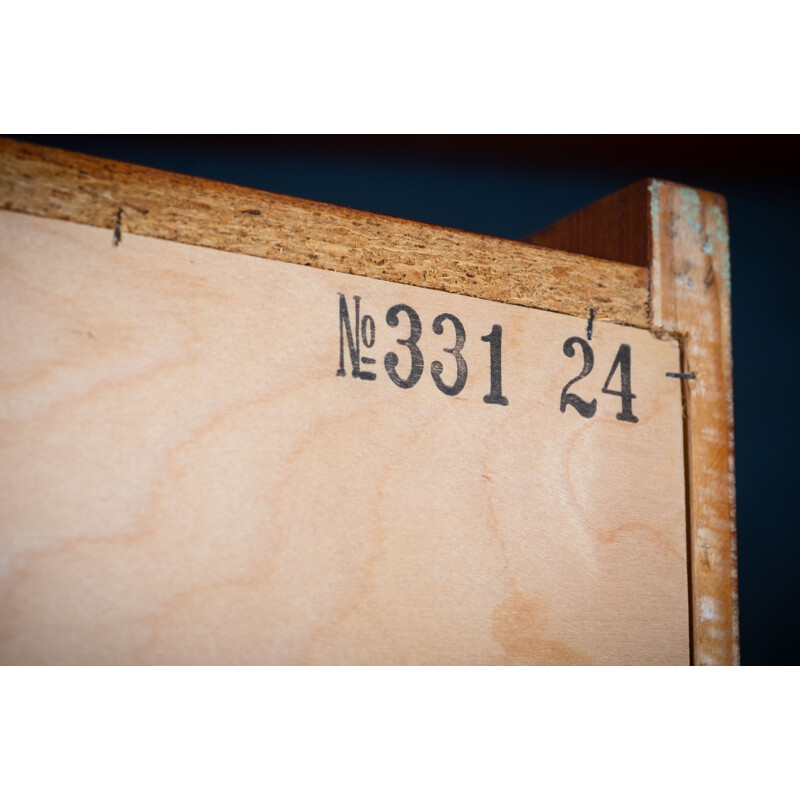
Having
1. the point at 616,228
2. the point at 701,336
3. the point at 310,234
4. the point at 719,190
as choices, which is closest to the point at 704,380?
the point at 701,336

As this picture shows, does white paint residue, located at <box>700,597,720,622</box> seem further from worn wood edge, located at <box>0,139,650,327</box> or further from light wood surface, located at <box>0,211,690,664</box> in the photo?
worn wood edge, located at <box>0,139,650,327</box>

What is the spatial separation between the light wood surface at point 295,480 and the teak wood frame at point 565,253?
0.04ft

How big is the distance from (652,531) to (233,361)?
0.32 metres

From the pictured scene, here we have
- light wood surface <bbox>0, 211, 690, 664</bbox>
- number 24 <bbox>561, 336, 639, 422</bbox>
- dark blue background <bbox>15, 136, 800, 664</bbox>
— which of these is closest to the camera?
light wood surface <bbox>0, 211, 690, 664</bbox>

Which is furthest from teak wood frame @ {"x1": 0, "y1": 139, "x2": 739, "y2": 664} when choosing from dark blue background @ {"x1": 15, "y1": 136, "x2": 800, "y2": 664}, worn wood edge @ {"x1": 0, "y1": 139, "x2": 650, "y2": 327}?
dark blue background @ {"x1": 15, "y1": 136, "x2": 800, "y2": 664}

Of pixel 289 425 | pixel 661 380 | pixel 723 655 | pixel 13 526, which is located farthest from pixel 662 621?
pixel 13 526

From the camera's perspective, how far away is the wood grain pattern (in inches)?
27.4

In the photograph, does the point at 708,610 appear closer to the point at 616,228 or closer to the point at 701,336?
the point at 701,336

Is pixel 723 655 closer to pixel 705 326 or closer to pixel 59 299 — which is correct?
pixel 705 326

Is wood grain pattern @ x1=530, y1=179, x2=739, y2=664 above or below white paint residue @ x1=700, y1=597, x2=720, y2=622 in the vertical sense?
above

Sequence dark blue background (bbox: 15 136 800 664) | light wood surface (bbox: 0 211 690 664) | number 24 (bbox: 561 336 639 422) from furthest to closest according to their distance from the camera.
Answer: dark blue background (bbox: 15 136 800 664) < number 24 (bbox: 561 336 639 422) < light wood surface (bbox: 0 211 690 664)

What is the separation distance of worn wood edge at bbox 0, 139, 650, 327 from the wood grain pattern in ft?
0.12

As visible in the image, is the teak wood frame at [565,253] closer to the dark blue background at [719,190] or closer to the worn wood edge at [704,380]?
the worn wood edge at [704,380]

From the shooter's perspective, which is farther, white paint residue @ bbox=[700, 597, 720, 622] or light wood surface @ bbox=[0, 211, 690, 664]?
white paint residue @ bbox=[700, 597, 720, 622]
